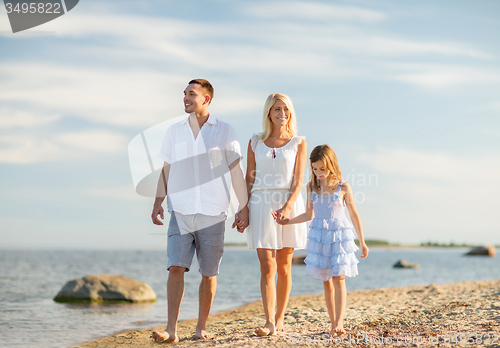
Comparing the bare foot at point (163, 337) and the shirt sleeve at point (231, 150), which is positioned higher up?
the shirt sleeve at point (231, 150)

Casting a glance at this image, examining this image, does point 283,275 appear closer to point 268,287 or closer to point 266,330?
point 268,287

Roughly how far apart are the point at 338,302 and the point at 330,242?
600 mm

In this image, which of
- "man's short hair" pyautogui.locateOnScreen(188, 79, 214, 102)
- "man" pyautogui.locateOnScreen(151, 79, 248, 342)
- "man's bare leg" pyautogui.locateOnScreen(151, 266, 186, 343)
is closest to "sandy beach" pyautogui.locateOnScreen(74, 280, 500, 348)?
"man's bare leg" pyautogui.locateOnScreen(151, 266, 186, 343)

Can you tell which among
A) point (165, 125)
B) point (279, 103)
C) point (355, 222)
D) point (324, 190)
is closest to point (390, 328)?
point (355, 222)

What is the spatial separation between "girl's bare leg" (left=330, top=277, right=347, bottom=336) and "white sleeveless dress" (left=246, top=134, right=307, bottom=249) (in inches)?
19.8

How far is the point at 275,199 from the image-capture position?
14.6 feet

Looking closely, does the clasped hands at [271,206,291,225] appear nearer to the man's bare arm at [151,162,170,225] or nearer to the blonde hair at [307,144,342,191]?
the blonde hair at [307,144,342,191]

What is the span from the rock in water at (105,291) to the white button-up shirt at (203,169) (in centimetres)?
630

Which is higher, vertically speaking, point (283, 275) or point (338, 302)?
point (283, 275)

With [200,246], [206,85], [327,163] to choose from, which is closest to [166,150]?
[206,85]

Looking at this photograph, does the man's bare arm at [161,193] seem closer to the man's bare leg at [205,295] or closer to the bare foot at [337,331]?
the man's bare leg at [205,295]

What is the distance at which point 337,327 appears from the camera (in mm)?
4375

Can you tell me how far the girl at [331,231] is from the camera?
14.2 feet

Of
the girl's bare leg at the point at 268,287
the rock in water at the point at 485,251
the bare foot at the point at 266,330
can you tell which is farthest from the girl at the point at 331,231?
the rock in water at the point at 485,251
